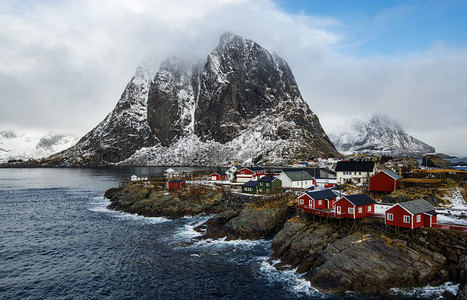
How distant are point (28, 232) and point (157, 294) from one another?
38.7m

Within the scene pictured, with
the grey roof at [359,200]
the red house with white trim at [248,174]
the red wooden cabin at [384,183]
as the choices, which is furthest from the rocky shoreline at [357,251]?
the red house with white trim at [248,174]

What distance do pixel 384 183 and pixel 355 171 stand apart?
65.5 ft

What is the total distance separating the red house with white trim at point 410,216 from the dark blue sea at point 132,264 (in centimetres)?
886

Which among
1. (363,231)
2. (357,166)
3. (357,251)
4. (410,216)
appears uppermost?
(357,166)

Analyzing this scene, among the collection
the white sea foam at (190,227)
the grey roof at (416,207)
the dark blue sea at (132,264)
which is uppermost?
the grey roof at (416,207)

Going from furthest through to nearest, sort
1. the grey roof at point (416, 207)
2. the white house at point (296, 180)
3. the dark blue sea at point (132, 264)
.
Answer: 1. the white house at point (296, 180)
2. the grey roof at point (416, 207)
3. the dark blue sea at point (132, 264)

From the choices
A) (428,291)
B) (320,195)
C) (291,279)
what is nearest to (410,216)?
(428,291)

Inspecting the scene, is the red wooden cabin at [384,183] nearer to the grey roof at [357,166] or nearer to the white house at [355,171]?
the white house at [355,171]

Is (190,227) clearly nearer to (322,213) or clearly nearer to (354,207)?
(322,213)

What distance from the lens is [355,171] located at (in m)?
76.5

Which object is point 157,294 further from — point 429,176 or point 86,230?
point 429,176

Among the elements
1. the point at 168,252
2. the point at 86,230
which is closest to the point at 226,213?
the point at 168,252

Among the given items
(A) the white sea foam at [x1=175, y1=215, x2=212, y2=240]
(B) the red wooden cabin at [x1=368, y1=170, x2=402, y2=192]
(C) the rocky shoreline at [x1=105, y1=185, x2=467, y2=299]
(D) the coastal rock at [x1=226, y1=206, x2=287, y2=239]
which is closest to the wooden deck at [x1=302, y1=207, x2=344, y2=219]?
(C) the rocky shoreline at [x1=105, y1=185, x2=467, y2=299]

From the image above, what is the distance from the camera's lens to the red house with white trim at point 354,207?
3856 centimetres
